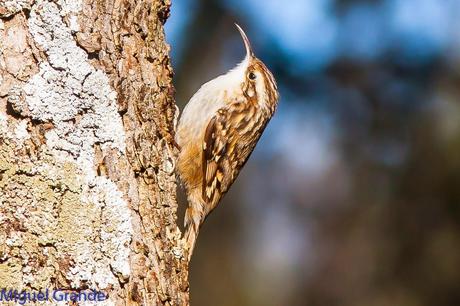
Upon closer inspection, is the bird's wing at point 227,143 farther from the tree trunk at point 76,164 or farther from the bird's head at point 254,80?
the tree trunk at point 76,164

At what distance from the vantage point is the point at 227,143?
12.1ft

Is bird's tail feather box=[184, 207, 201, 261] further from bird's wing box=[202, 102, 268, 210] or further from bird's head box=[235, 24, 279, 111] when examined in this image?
bird's head box=[235, 24, 279, 111]

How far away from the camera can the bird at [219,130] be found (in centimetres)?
349

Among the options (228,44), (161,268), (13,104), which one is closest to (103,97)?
→ (13,104)

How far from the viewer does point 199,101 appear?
3.60 meters

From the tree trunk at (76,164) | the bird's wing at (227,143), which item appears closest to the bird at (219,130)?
the bird's wing at (227,143)

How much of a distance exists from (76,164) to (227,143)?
168 cm

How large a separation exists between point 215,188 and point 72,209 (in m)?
1.56

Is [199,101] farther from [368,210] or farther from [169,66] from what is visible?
[368,210]

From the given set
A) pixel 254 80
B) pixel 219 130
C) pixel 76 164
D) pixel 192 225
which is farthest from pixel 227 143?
pixel 76 164

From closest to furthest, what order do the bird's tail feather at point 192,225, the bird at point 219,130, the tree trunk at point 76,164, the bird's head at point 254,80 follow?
the tree trunk at point 76,164 → the bird's tail feather at point 192,225 → the bird at point 219,130 → the bird's head at point 254,80

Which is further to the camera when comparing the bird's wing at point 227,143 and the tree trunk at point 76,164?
the bird's wing at point 227,143

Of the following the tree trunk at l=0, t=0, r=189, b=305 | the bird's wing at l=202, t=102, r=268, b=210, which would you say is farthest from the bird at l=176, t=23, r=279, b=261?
the tree trunk at l=0, t=0, r=189, b=305

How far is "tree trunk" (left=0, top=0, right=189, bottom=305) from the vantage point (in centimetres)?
200
